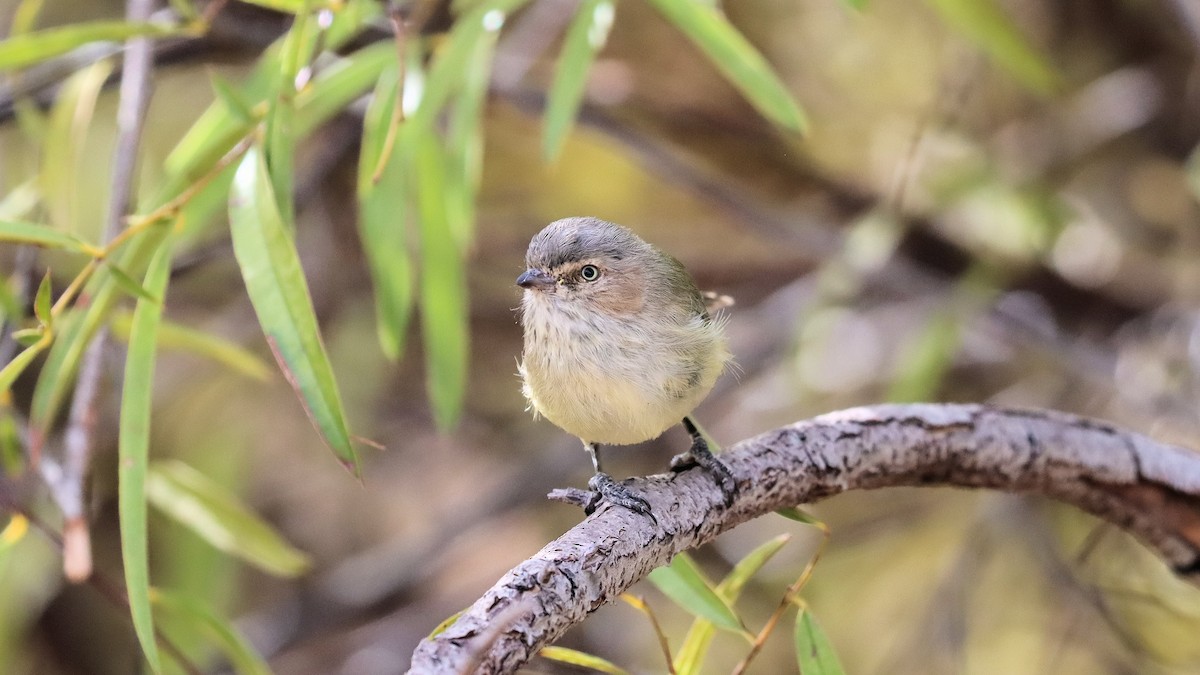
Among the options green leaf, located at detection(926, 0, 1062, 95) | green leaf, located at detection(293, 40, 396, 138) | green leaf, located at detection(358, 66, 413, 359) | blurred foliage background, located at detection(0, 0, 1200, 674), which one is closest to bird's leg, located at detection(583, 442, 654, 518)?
green leaf, located at detection(358, 66, 413, 359)

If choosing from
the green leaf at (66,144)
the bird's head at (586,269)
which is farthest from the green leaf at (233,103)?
the green leaf at (66,144)

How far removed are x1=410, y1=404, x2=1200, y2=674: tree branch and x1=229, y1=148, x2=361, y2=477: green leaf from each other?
365 mm

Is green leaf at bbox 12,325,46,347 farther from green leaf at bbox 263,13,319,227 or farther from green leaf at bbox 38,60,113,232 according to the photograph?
green leaf at bbox 38,60,113,232

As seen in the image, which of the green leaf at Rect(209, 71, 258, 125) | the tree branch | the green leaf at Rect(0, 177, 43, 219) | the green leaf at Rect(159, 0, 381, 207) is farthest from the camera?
the green leaf at Rect(0, 177, 43, 219)

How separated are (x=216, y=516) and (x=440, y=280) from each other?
71 cm

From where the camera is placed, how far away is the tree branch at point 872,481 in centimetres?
125

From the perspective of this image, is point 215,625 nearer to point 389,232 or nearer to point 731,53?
point 389,232

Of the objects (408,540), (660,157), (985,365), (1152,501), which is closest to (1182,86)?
(985,365)

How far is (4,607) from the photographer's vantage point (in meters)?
Result: 2.89

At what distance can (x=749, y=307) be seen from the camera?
4152mm

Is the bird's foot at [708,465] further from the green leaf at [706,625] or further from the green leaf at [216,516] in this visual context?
the green leaf at [216,516]

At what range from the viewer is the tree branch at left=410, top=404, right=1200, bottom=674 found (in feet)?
4.10

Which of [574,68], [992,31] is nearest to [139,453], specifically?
[574,68]

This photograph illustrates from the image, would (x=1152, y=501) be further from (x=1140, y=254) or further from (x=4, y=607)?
(x=4, y=607)
